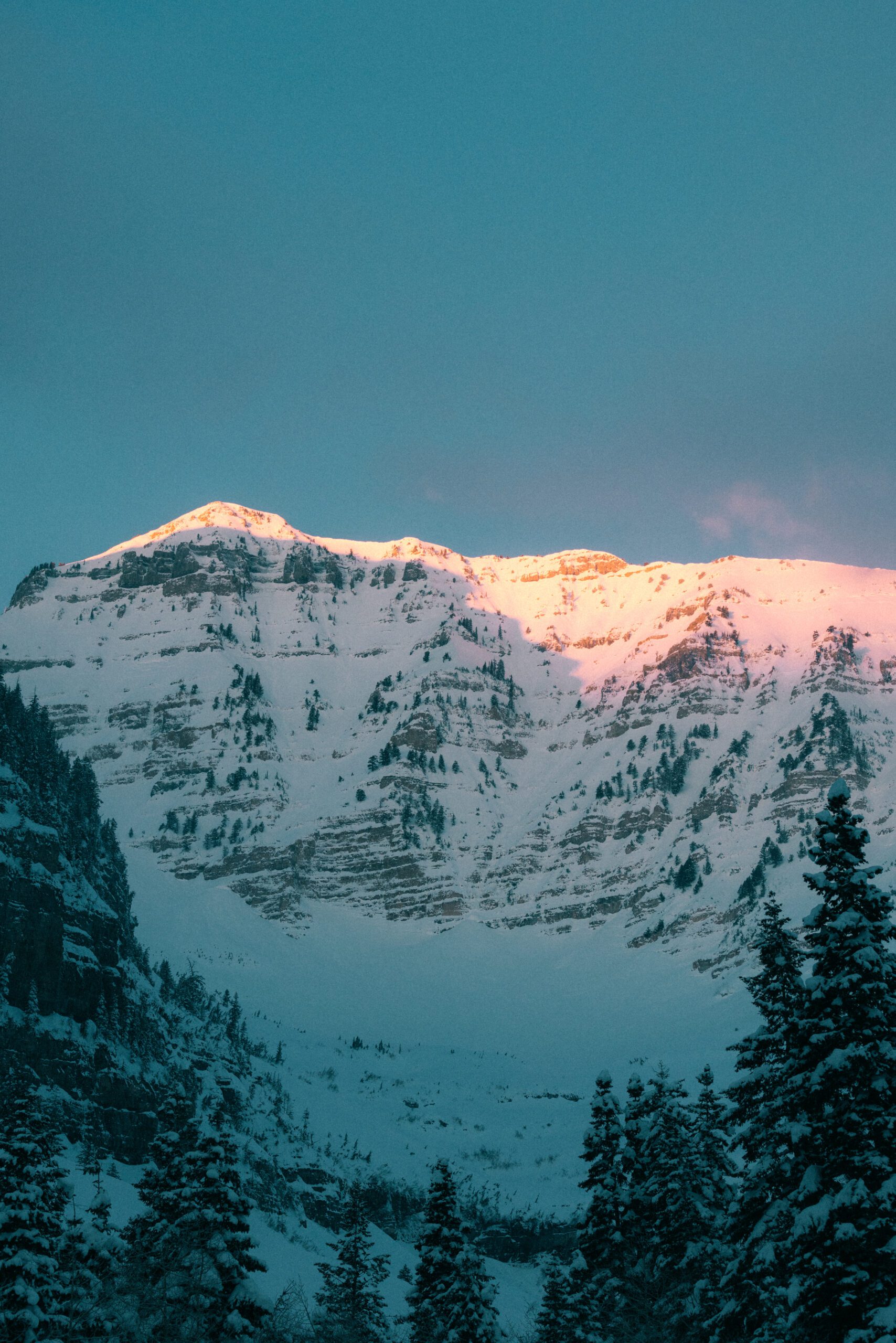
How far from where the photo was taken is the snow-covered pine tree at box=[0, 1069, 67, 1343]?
2655 cm

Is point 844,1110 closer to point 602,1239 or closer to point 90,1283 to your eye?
point 602,1239

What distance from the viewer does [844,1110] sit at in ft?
68.9

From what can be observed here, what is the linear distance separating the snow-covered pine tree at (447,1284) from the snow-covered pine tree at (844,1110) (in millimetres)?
14235

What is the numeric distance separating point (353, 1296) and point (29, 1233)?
708 inches

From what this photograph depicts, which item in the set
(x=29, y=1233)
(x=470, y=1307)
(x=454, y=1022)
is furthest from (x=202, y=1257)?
(x=454, y=1022)

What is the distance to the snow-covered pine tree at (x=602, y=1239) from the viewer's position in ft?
117

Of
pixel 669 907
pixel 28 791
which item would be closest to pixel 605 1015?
pixel 669 907

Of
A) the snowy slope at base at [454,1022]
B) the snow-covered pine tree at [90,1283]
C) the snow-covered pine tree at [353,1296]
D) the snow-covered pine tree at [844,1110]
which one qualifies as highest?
the snow-covered pine tree at [844,1110]

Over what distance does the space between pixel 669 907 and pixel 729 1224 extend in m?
149

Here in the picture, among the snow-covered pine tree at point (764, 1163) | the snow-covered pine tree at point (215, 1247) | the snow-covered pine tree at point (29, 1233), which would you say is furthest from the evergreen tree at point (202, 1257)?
the snow-covered pine tree at point (764, 1163)

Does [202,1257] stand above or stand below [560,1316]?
above

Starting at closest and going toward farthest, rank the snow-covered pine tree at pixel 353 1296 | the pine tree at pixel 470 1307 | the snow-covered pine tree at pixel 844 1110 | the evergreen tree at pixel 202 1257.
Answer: the snow-covered pine tree at pixel 844 1110 < the evergreen tree at pixel 202 1257 < the pine tree at pixel 470 1307 < the snow-covered pine tree at pixel 353 1296

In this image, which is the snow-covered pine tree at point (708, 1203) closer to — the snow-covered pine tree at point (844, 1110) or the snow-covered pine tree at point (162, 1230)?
the snow-covered pine tree at point (844, 1110)

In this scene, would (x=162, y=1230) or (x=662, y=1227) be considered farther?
(x=662, y=1227)
